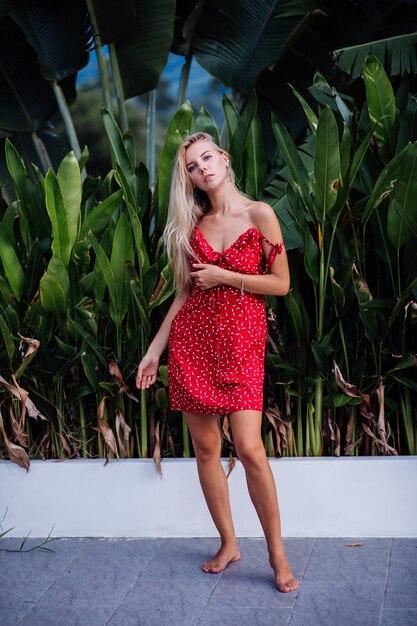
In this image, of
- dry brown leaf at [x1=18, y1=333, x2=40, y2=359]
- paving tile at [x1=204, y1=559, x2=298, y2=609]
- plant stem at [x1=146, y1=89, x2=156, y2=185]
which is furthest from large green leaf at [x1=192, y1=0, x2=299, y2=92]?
paving tile at [x1=204, y1=559, x2=298, y2=609]

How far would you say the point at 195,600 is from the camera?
267cm

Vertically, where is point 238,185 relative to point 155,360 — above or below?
above

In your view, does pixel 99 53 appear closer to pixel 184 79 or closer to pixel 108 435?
pixel 184 79

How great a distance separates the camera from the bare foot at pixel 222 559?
2.87 m

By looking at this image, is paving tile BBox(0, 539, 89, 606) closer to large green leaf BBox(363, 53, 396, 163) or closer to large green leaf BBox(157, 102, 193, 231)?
large green leaf BBox(157, 102, 193, 231)

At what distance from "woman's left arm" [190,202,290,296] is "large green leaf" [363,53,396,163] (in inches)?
24.1

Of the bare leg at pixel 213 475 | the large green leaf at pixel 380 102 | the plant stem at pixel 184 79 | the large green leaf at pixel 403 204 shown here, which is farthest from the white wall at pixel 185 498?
the plant stem at pixel 184 79

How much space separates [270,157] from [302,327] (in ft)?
9.06

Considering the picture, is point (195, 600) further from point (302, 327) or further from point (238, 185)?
point (238, 185)

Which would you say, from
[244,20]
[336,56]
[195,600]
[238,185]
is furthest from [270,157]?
[195,600]

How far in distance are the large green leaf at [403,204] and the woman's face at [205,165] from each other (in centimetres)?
58

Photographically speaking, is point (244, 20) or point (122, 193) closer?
point (122, 193)

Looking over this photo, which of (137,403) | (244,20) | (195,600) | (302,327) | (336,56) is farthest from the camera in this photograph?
(244,20)

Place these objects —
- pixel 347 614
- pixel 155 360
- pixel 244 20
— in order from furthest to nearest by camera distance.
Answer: pixel 244 20 < pixel 155 360 < pixel 347 614
